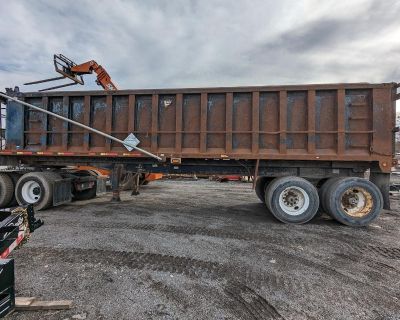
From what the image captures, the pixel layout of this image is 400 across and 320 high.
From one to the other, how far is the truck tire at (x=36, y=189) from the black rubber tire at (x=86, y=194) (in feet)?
5.03

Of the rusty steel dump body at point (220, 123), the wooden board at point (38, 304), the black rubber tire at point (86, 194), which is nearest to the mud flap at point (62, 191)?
the rusty steel dump body at point (220, 123)

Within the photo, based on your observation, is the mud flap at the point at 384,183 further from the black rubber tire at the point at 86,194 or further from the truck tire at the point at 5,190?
the truck tire at the point at 5,190

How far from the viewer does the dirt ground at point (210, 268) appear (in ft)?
8.91

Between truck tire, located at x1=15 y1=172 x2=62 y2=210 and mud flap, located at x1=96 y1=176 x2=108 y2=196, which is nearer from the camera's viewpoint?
truck tire, located at x1=15 y1=172 x2=62 y2=210

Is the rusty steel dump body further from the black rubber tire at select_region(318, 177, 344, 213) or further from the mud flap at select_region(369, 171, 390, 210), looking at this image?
the black rubber tire at select_region(318, 177, 344, 213)

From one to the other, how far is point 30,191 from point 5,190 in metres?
0.69

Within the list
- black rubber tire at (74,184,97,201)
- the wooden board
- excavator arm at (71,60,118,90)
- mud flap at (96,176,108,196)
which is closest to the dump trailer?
black rubber tire at (74,184,97,201)

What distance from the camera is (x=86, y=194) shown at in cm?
890

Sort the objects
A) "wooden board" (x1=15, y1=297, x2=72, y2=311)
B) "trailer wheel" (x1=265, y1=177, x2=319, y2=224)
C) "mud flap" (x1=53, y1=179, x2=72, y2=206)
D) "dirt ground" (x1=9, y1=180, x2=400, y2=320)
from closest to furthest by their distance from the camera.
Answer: "wooden board" (x1=15, y1=297, x2=72, y2=311) → "dirt ground" (x1=9, y1=180, x2=400, y2=320) → "trailer wheel" (x1=265, y1=177, x2=319, y2=224) → "mud flap" (x1=53, y1=179, x2=72, y2=206)

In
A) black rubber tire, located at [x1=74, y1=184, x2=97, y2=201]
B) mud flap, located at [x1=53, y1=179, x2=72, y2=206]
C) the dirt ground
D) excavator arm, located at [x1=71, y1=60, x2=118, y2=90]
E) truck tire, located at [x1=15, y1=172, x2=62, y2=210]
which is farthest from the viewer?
excavator arm, located at [x1=71, y1=60, x2=118, y2=90]

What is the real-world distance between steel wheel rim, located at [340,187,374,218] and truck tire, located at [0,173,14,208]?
27.9 feet

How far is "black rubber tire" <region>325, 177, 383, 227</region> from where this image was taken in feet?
19.3

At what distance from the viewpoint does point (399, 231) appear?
559cm

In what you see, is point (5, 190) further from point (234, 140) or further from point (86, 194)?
point (234, 140)
